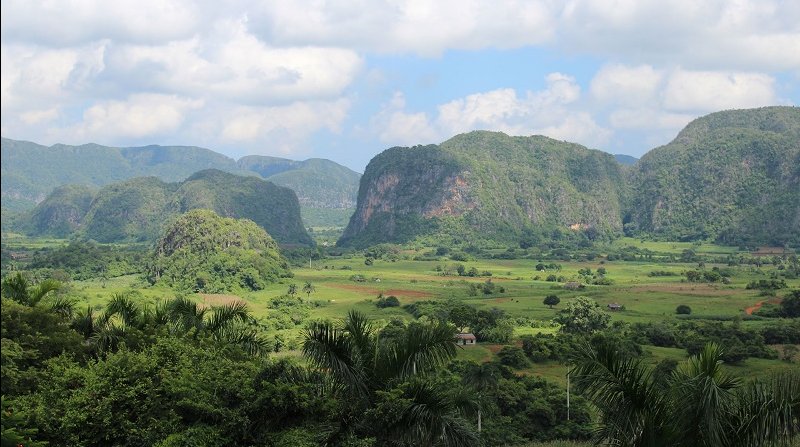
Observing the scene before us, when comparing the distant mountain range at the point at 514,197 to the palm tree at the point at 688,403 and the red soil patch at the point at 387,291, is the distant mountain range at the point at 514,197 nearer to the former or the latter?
the red soil patch at the point at 387,291

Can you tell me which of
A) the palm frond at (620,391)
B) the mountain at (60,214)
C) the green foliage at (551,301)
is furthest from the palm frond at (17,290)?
the mountain at (60,214)

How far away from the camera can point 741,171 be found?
16000 centimetres

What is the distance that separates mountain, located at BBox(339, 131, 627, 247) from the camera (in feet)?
489

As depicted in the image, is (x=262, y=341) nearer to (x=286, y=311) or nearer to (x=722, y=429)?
(x=722, y=429)

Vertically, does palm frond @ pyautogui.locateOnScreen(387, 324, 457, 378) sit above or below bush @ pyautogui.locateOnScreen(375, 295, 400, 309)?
above

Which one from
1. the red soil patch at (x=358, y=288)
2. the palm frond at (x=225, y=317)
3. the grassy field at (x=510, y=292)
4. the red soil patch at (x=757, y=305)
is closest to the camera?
the palm frond at (x=225, y=317)

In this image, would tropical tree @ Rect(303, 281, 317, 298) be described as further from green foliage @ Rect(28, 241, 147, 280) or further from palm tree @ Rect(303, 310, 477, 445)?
palm tree @ Rect(303, 310, 477, 445)

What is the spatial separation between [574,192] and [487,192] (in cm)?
2399

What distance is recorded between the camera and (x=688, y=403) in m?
8.74

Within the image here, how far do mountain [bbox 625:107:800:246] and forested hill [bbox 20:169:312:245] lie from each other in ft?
247

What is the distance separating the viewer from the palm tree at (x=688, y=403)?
8492mm

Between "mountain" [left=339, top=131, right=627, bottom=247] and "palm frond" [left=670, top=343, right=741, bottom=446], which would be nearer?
"palm frond" [left=670, top=343, right=741, bottom=446]

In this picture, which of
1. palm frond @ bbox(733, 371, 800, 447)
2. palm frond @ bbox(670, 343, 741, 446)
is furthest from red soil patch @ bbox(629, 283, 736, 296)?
palm frond @ bbox(733, 371, 800, 447)

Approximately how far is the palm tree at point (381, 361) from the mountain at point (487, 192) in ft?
426
